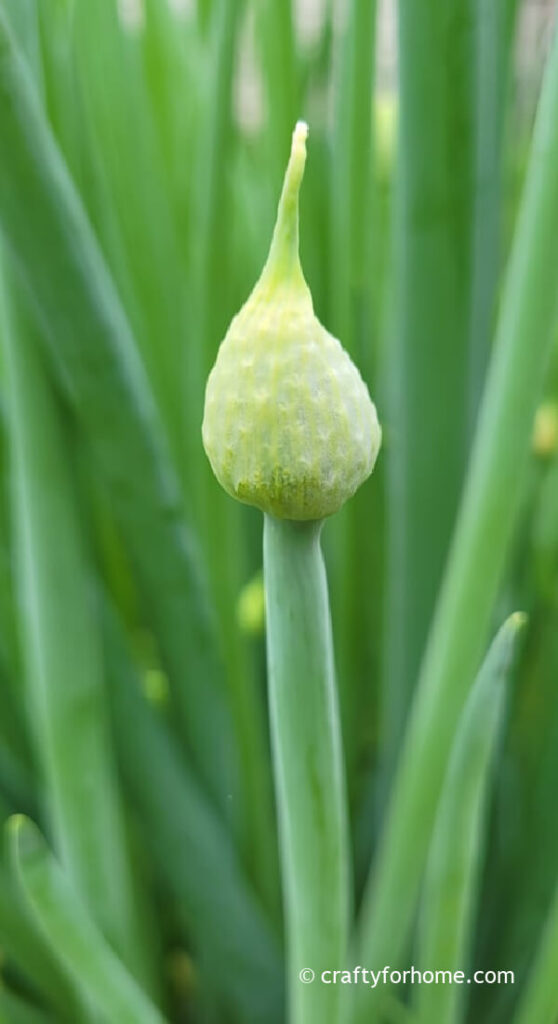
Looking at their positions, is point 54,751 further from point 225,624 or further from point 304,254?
point 304,254

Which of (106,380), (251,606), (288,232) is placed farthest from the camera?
(251,606)

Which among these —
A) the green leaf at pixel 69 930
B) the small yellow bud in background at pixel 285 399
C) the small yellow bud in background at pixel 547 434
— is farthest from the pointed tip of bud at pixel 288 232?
the small yellow bud in background at pixel 547 434

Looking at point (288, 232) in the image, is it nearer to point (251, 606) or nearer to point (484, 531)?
point (484, 531)

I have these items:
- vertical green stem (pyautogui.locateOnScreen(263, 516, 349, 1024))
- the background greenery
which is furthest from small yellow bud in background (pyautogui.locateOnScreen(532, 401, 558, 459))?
vertical green stem (pyautogui.locateOnScreen(263, 516, 349, 1024))

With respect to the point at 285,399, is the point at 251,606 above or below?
below

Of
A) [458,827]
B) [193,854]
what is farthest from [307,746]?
[193,854]

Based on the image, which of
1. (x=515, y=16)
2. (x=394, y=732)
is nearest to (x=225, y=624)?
(x=394, y=732)

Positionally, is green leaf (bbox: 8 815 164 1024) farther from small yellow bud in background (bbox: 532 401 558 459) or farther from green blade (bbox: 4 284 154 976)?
small yellow bud in background (bbox: 532 401 558 459)

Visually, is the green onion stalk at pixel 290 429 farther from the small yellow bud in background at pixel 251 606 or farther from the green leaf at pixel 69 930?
the small yellow bud in background at pixel 251 606
